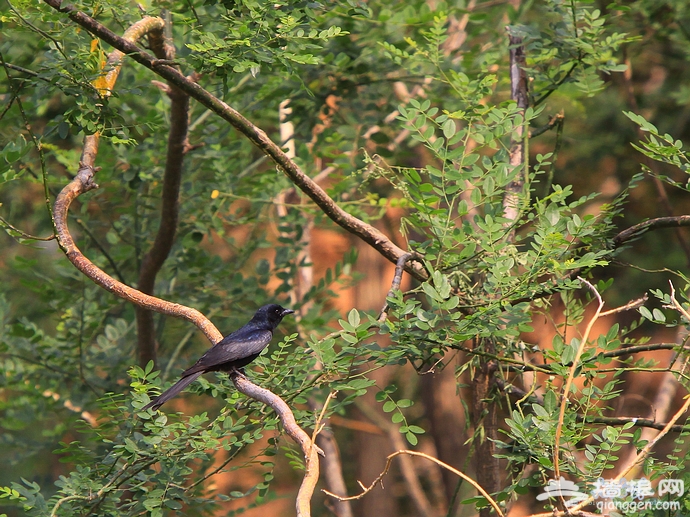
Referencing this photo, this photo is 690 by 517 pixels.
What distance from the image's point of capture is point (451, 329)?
3.11 metres

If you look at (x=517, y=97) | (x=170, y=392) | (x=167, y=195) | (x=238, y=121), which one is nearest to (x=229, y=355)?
(x=170, y=392)

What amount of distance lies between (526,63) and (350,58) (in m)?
1.62

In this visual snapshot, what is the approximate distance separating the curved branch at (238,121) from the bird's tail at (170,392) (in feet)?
3.71

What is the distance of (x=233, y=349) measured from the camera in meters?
4.06

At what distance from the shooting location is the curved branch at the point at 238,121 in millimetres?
3424

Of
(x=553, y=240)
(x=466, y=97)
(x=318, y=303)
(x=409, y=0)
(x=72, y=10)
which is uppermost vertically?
(x=409, y=0)

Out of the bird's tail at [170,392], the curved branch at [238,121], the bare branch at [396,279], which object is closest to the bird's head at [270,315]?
the bird's tail at [170,392]

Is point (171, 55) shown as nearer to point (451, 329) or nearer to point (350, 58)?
point (350, 58)

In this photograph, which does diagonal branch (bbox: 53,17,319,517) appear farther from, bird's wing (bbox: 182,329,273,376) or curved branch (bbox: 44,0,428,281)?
bird's wing (bbox: 182,329,273,376)

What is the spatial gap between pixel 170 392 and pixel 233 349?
0.61 m

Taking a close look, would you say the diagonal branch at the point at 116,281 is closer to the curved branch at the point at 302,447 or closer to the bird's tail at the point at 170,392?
the curved branch at the point at 302,447

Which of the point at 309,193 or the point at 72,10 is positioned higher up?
the point at 72,10

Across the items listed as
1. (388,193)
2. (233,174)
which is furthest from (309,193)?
(388,193)

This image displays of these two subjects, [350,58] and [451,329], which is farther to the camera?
[350,58]
